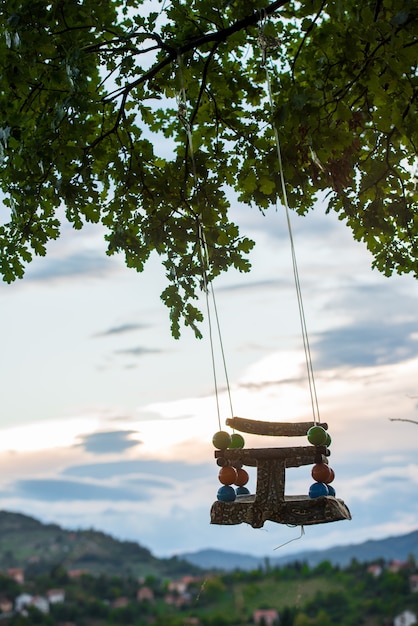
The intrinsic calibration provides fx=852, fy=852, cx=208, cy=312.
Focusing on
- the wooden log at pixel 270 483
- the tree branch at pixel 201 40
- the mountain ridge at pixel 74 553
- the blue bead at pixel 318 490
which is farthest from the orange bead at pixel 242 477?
the mountain ridge at pixel 74 553

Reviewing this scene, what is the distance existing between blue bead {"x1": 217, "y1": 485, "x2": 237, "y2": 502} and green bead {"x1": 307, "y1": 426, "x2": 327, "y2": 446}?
58 cm

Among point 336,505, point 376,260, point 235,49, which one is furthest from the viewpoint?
point 376,260

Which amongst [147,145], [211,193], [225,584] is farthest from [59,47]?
[225,584]

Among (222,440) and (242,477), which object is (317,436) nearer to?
(222,440)

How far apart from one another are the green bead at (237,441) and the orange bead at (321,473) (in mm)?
513

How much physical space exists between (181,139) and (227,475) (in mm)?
4032

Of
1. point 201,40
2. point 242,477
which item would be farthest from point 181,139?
point 242,477

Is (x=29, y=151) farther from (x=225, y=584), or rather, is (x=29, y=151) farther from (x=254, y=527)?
(x=225, y=584)

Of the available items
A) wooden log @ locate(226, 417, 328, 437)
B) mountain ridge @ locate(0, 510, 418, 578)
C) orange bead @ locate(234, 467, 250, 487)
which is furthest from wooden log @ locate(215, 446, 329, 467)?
mountain ridge @ locate(0, 510, 418, 578)

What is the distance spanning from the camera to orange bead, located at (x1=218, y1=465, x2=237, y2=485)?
16.4 feet

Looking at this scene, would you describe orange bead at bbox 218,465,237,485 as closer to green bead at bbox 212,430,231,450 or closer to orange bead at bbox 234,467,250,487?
green bead at bbox 212,430,231,450

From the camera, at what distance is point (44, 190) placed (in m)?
7.77

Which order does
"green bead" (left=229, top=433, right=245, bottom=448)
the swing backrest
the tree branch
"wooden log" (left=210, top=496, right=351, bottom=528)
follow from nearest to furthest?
"wooden log" (left=210, top=496, right=351, bottom=528)
the swing backrest
"green bead" (left=229, top=433, right=245, bottom=448)
the tree branch

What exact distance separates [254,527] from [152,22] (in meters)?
4.15
